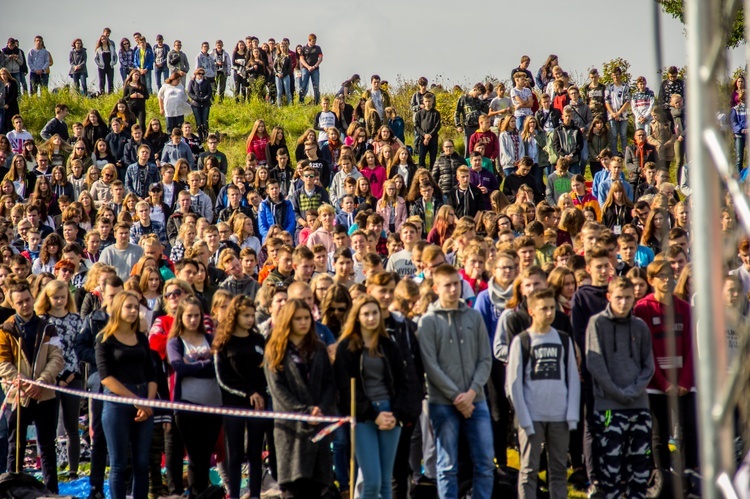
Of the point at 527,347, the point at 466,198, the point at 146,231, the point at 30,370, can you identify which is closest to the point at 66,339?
the point at 30,370

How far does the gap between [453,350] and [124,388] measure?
263cm

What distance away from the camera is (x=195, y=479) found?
27.9ft

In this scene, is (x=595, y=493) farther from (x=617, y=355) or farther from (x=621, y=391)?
(x=617, y=355)

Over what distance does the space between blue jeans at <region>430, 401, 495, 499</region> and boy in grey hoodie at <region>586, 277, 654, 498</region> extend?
Result: 1.02 m

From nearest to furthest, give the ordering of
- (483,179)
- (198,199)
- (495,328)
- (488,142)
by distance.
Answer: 1. (495,328)
2. (198,199)
3. (483,179)
4. (488,142)

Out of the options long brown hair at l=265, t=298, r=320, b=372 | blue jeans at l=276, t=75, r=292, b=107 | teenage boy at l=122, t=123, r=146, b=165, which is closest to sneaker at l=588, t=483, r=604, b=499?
long brown hair at l=265, t=298, r=320, b=372

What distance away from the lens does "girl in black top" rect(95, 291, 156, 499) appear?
8414 millimetres

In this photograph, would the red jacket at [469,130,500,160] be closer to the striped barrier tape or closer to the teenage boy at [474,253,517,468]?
the teenage boy at [474,253,517,468]

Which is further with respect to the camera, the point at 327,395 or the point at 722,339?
the point at 327,395

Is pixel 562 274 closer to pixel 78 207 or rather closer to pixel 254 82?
pixel 78 207

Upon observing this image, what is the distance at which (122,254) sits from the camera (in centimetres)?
1305

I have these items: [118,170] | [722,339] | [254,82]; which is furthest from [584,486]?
[254,82]

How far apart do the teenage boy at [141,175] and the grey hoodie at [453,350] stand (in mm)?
10522

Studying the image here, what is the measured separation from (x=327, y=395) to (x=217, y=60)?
20139 millimetres
